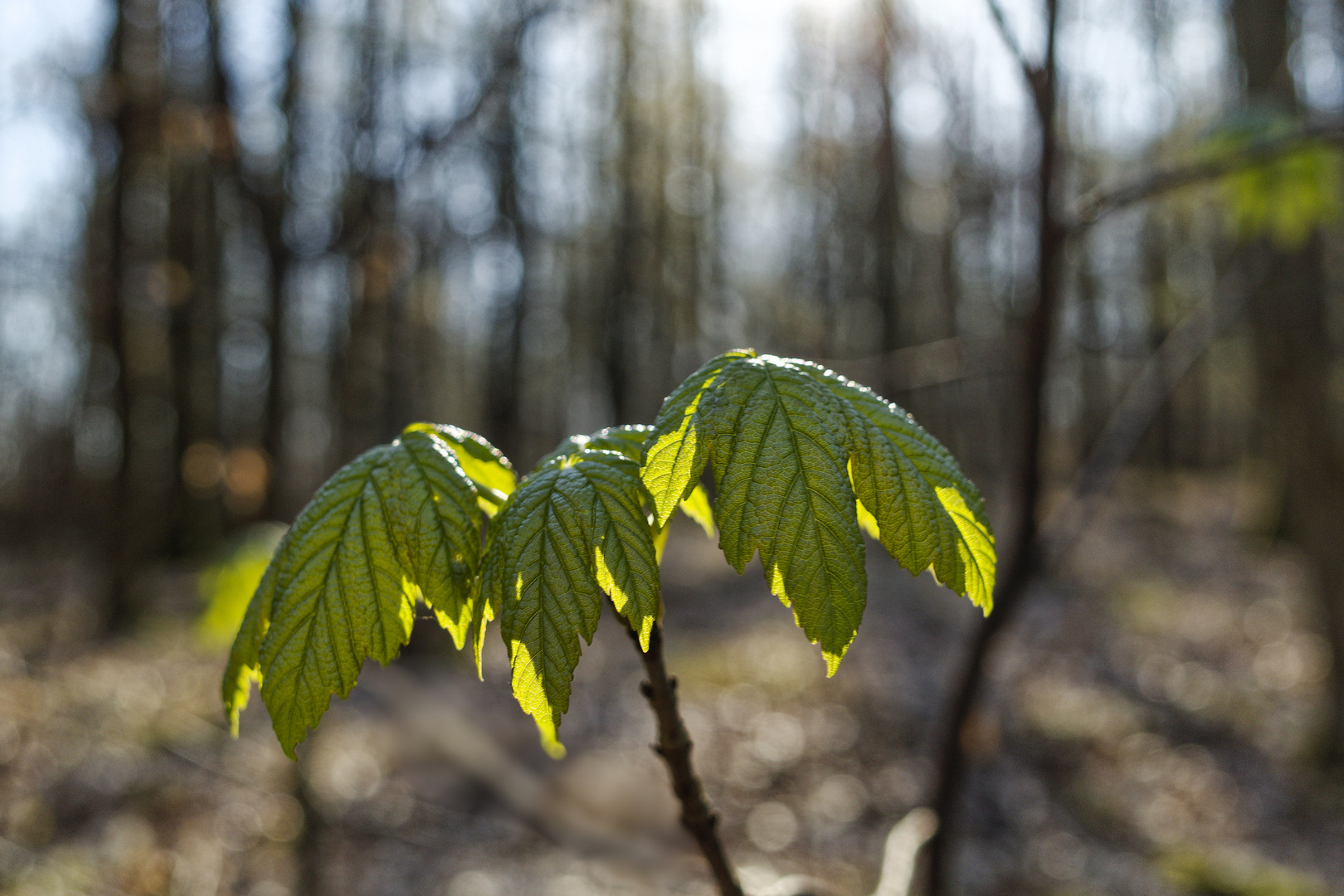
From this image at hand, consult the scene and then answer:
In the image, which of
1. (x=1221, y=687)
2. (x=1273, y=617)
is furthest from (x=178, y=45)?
(x=1273, y=617)

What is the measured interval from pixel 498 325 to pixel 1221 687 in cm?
1260

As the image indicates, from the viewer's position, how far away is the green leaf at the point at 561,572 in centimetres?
80

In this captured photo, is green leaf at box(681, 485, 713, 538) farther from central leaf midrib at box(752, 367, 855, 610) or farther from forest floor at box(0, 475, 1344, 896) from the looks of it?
forest floor at box(0, 475, 1344, 896)

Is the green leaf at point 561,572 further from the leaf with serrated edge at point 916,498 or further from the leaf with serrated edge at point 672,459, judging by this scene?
the leaf with serrated edge at point 916,498

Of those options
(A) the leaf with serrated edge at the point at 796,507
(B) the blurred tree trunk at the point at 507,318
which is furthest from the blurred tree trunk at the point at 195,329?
(A) the leaf with serrated edge at the point at 796,507

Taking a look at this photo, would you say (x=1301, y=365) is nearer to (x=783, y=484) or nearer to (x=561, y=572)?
(x=783, y=484)

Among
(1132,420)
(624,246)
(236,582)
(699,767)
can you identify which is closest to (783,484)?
(1132,420)

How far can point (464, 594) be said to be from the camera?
91 cm

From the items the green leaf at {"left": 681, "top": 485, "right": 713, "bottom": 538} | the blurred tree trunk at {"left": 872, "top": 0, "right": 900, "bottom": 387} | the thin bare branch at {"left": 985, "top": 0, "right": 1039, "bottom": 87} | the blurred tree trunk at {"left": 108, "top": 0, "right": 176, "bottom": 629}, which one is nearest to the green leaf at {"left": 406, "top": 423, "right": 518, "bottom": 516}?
the green leaf at {"left": 681, "top": 485, "right": 713, "bottom": 538}

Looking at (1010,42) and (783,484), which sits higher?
(1010,42)

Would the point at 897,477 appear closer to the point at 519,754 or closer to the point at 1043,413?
the point at 1043,413

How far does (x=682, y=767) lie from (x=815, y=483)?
450 mm

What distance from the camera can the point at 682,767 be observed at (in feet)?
3.29

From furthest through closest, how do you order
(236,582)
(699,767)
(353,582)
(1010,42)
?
(699,767), (236,582), (1010,42), (353,582)
